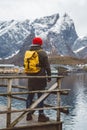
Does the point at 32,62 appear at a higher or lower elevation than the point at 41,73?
higher

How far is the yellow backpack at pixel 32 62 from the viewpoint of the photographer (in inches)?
706

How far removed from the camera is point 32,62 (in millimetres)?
17984

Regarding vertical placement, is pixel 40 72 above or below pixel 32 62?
below

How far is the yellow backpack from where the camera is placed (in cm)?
1792

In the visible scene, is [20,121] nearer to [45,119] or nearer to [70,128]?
[45,119]

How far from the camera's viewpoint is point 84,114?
73812 millimetres

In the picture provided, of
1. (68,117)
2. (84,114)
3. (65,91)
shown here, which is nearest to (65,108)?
(65,91)

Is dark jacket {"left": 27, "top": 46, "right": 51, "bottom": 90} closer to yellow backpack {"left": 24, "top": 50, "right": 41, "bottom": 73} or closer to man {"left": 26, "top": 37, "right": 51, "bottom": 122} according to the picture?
man {"left": 26, "top": 37, "right": 51, "bottom": 122}

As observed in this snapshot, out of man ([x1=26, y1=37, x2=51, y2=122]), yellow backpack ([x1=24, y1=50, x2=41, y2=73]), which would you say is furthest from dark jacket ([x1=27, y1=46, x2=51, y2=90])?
yellow backpack ([x1=24, y1=50, x2=41, y2=73])

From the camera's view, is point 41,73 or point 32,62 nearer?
point 32,62

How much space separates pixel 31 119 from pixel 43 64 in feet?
7.70

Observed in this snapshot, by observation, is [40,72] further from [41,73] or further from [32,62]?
[32,62]

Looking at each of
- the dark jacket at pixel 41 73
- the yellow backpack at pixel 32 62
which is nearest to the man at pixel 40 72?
the dark jacket at pixel 41 73

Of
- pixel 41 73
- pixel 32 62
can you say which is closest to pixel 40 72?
pixel 41 73
